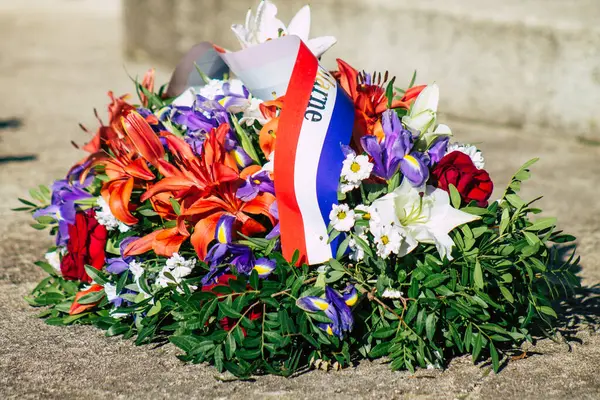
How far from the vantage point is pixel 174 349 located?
2.53 m

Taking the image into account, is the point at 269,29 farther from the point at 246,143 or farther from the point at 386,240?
the point at 386,240

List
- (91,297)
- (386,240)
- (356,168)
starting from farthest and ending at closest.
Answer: (91,297)
(356,168)
(386,240)

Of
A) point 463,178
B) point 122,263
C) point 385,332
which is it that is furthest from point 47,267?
point 463,178

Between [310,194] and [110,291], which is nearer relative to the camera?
[310,194]

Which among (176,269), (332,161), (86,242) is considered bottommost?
(86,242)

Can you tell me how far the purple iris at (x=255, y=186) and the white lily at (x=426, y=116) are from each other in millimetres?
489

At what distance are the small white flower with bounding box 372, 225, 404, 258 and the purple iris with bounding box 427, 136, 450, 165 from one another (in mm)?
380

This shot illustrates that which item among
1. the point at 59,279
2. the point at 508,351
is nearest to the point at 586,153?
the point at 508,351

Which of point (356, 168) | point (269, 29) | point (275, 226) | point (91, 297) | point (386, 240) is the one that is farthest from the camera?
point (269, 29)

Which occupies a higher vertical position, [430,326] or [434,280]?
[434,280]

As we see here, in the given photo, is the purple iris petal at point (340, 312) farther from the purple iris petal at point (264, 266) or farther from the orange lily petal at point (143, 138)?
the orange lily petal at point (143, 138)

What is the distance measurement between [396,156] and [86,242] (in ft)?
3.76

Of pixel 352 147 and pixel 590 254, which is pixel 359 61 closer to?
pixel 590 254

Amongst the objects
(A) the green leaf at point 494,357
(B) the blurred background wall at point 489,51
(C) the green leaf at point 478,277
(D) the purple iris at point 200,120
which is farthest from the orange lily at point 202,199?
(B) the blurred background wall at point 489,51
